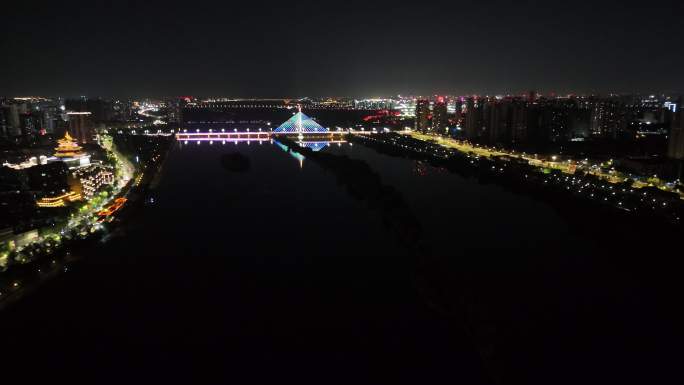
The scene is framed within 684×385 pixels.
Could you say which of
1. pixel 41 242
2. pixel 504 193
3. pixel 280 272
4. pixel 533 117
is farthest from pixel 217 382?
pixel 533 117

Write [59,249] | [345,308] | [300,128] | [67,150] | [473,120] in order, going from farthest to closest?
[300,128]
[473,120]
[67,150]
[59,249]
[345,308]

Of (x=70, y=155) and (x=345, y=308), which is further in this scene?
(x=70, y=155)

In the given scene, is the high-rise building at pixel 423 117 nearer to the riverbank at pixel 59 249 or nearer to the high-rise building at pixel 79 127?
the high-rise building at pixel 79 127

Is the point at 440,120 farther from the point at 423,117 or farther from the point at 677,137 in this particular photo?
the point at 677,137

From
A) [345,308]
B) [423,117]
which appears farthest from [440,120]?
[345,308]

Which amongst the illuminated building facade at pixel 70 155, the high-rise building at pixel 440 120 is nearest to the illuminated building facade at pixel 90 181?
the illuminated building facade at pixel 70 155

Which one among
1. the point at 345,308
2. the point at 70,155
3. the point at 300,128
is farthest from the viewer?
the point at 300,128

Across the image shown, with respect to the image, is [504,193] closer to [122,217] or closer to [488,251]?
[488,251]

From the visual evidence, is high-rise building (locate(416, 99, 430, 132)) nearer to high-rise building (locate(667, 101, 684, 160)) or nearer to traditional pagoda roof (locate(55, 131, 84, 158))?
high-rise building (locate(667, 101, 684, 160))
